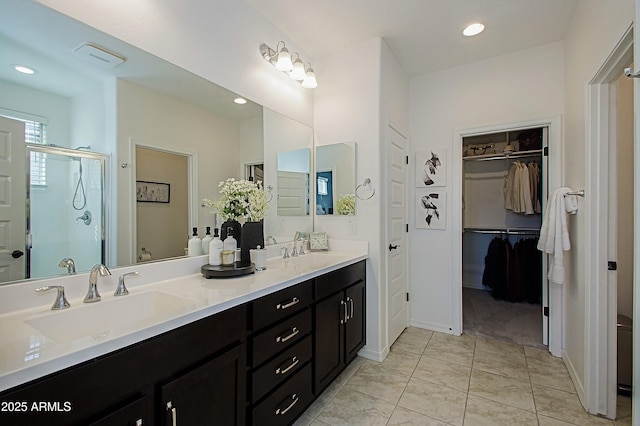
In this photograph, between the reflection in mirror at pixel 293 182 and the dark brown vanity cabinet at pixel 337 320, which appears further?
the reflection in mirror at pixel 293 182

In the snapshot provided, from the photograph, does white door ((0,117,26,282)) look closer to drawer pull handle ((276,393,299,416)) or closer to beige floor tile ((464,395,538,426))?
drawer pull handle ((276,393,299,416))

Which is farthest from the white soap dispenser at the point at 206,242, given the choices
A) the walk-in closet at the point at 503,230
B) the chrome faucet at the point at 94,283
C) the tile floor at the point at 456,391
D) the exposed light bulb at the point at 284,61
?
the walk-in closet at the point at 503,230

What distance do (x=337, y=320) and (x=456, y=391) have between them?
3.21 feet

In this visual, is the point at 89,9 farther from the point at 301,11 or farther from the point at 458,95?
the point at 458,95

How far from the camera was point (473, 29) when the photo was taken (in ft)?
7.84

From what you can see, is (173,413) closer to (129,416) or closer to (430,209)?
(129,416)

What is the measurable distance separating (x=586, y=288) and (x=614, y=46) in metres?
1.41

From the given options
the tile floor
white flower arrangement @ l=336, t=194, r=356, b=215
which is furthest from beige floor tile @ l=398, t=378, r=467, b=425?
white flower arrangement @ l=336, t=194, r=356, b=215

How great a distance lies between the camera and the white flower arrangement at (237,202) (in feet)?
6.01

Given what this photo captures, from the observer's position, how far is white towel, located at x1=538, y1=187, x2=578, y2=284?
218cm

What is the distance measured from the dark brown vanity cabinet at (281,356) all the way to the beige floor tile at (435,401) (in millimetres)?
711

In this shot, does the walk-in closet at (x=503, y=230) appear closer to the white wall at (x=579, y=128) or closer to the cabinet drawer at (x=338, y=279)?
the white wall at (x=579, y=128)

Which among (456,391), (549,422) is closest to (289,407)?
(456,391)

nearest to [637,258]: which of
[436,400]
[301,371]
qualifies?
[436,400]
